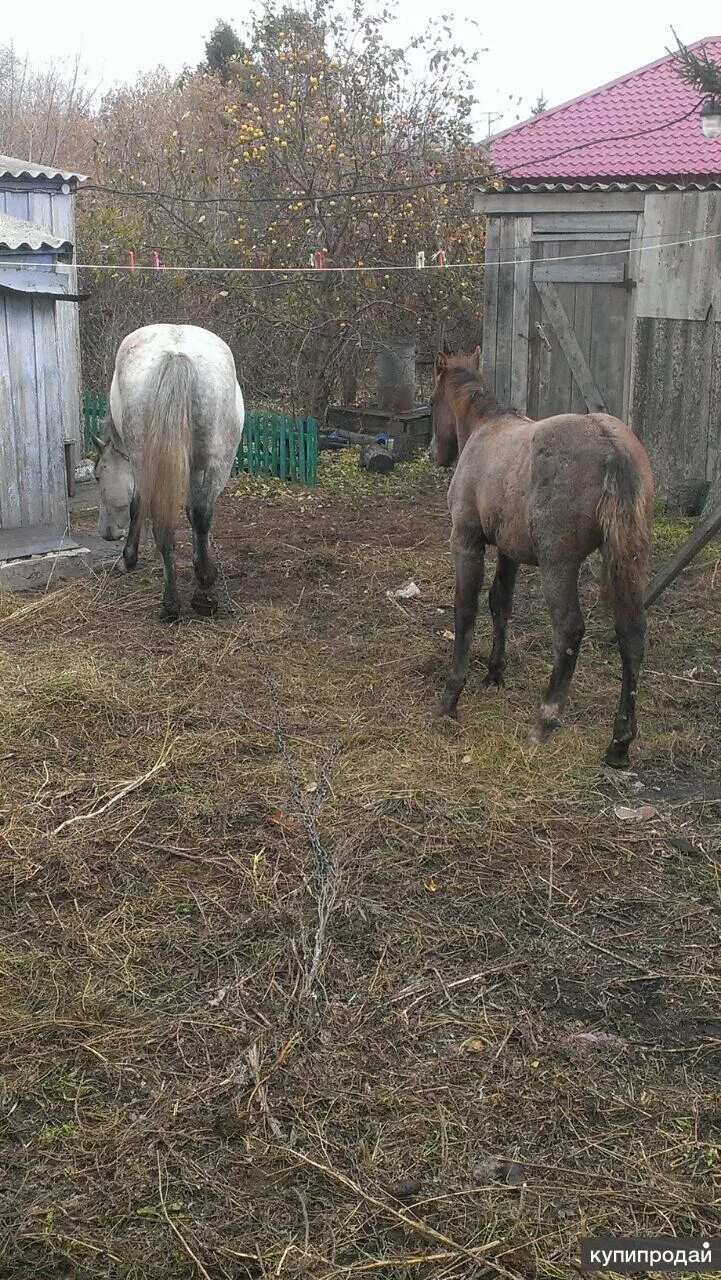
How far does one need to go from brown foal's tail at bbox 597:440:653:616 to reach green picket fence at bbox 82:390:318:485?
7.02m

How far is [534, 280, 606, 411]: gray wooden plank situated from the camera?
35.7ft

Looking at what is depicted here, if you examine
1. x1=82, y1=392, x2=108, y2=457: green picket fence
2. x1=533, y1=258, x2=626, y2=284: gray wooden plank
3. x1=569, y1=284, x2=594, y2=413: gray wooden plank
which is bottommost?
x1=82, y1=392, x2=108, y2=457: green picket fence

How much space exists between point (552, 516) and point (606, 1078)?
2.63 m

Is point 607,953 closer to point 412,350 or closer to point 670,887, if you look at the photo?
point 670,887

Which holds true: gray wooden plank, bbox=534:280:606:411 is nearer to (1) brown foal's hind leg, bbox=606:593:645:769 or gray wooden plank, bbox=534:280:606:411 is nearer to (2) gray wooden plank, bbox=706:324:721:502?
(2) gray wooden plank, bbox=706:324:721:502

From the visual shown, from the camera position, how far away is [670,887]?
4.12m

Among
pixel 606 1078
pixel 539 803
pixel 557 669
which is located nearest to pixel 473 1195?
pixel 606 1078

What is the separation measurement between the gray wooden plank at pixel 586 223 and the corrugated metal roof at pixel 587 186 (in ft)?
0.79

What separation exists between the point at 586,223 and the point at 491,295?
118 cm

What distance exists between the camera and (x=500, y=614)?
601 cm

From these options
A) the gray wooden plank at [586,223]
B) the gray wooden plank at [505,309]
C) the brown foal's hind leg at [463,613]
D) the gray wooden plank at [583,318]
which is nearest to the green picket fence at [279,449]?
the gray wooden plank at [505,309]

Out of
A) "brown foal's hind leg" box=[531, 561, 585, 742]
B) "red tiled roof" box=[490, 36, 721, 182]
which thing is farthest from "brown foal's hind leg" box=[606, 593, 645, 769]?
"red tiled roof" box=[490, 36, 721, 182]

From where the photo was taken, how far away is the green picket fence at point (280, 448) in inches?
456

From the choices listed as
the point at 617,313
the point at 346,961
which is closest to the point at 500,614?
the point at 346,961
